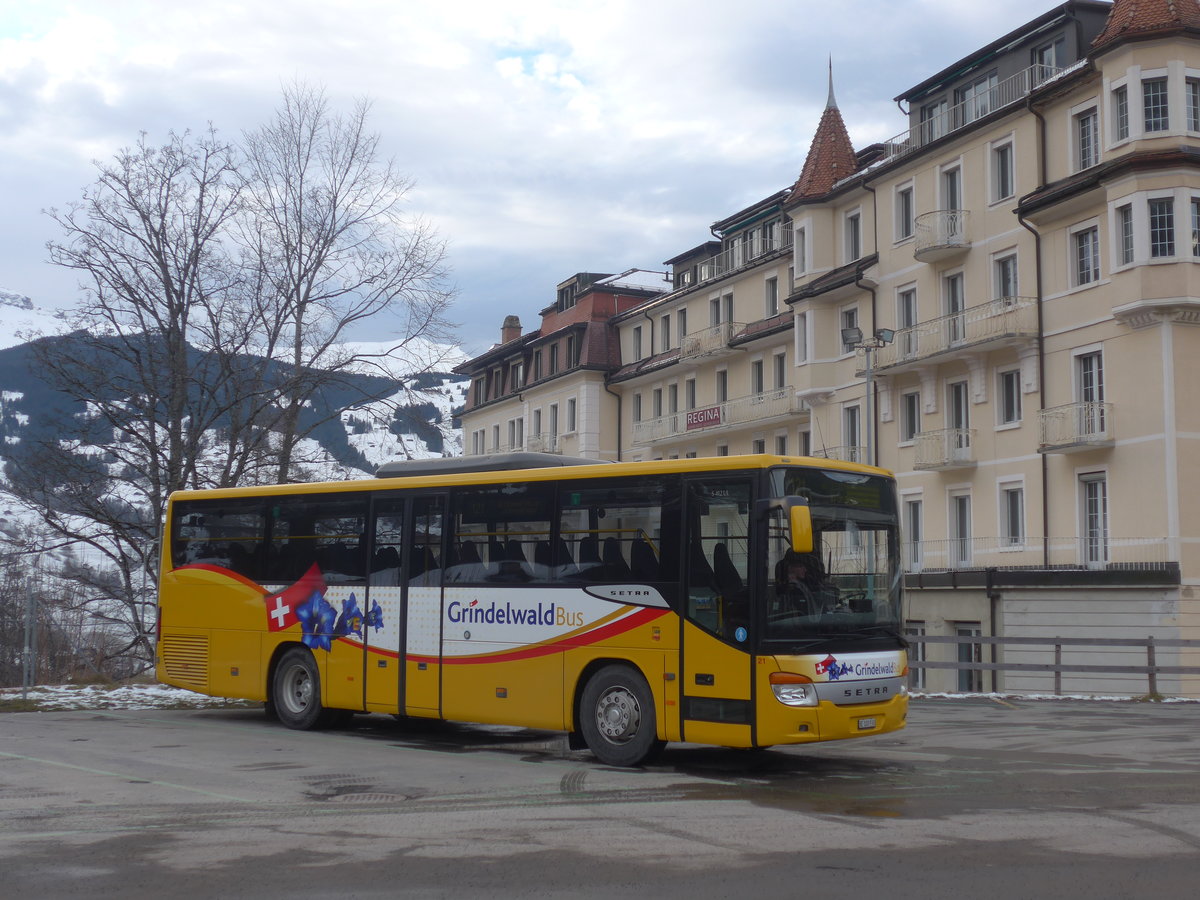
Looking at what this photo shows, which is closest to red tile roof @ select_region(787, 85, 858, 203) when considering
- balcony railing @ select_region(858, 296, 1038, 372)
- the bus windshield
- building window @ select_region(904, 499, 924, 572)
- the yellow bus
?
balcony railing @ select_region(858, 296, 1038, 372)

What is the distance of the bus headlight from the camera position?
12.6 metres

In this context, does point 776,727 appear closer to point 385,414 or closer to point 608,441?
point 385,414

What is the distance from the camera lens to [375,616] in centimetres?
1678

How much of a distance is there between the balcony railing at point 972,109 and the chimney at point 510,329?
126ft

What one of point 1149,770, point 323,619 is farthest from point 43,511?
point 1149,770

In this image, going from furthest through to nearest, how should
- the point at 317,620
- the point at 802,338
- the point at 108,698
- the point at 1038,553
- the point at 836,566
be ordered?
the point at 802,338, the point at 1038,553, the point at 108,698, the point at 317,620, the point at 836,566

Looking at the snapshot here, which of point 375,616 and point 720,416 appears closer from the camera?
point 375,616

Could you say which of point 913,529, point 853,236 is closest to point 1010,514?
point 913,529

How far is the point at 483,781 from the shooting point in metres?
12.6

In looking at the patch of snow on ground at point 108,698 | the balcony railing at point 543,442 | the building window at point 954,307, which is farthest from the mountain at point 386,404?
the balcony railing at point 543,442

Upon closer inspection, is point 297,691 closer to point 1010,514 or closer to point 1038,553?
point 1038,553

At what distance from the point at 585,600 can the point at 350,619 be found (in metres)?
4.16

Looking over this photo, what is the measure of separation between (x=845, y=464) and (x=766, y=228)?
129ft

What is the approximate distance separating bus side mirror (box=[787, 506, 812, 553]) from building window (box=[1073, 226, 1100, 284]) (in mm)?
24643
